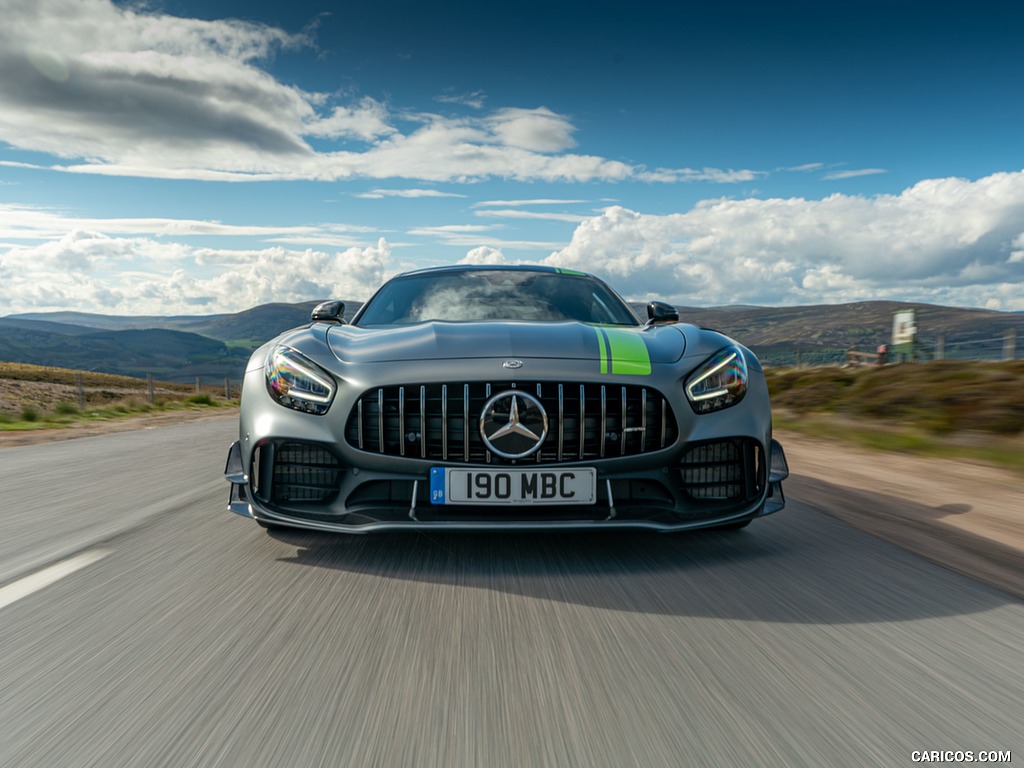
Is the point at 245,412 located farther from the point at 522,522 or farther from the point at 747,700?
the point at 747,700

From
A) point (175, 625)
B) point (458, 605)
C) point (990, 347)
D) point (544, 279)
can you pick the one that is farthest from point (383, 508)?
point (990, 347)

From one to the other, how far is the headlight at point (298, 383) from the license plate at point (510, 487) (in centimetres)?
58

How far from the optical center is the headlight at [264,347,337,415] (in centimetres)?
335

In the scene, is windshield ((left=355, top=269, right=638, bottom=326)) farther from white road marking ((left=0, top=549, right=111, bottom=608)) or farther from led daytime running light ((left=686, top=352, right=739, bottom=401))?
white road marking ((left=0, top=549, right=111, bottom=608))

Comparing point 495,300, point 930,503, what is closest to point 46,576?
point 495,300

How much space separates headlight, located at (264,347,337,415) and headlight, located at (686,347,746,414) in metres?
1.39

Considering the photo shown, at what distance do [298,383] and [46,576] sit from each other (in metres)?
1.14

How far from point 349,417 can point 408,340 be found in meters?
0.51

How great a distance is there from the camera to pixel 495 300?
189 inches

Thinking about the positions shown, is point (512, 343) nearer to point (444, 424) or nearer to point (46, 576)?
point (444, 424)

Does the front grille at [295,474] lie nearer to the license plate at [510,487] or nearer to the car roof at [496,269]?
the license plate at [510,487]

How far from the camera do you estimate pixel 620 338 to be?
3.81m

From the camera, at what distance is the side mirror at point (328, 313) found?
15.0 feet

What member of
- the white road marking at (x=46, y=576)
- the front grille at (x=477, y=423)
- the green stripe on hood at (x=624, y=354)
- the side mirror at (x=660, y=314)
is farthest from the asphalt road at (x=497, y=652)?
the side mirror at (x=660, y=314)
